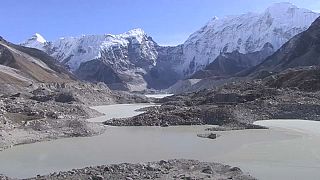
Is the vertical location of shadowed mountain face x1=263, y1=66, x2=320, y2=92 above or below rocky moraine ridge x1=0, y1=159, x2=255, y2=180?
above

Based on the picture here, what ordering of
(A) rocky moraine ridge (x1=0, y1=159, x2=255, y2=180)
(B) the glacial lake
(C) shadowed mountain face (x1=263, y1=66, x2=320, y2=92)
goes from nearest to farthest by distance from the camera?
1. (A) rocky moraine ridge (x1=0, y1=159, x2=255, y2=180)
2. (B) the glacial lake
3. (C) shadowed mountain face (x1=263, y1=66, x2=320, y2=92)

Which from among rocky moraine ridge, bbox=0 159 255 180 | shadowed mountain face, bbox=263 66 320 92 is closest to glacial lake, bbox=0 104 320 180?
rocky moraine ridge, bbox=0 159 255 180

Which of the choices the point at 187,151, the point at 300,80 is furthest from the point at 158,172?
the point at 300,80

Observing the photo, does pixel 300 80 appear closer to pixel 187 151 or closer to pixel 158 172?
pixel 187 151

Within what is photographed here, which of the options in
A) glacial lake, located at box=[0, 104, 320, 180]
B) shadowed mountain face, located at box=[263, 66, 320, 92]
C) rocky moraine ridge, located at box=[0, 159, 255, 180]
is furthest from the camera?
shadowed mountain face, located at box=[263, 66, 320, 92]

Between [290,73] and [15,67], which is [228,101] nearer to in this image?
[290,73]

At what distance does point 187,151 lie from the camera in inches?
1448

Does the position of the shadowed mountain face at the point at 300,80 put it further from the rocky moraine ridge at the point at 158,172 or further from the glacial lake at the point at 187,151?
the rocky moraine ridge at the point at 158,172

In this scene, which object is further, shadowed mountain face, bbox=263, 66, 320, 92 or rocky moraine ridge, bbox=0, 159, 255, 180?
shadowed mountain face, bbox=263, 66, 320, 92

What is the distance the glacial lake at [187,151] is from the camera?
28875 mm

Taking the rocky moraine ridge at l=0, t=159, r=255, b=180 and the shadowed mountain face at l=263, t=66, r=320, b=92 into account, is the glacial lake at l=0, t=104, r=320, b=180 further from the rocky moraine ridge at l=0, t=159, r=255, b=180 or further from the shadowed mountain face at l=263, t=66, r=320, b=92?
the shadowed mountain face at l=263, t=66, r=320, b=92

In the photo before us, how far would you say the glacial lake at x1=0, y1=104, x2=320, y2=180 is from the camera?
28875 millimetres

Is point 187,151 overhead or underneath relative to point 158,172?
overhead

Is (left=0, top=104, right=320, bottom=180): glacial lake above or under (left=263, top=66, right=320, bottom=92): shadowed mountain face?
under
